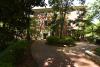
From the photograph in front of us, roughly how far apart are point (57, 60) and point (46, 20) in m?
21.4

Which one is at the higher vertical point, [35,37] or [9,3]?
[9,3]

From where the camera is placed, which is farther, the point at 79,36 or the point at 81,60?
the point at 79,36

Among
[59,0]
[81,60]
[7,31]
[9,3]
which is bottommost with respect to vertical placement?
[81,60]

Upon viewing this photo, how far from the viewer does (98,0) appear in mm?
24719

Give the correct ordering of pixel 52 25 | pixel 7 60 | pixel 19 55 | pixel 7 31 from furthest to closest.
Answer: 1. pixel 52 25
2. pixel 19 55
3. pixel 7 31
4. pixel 7 60

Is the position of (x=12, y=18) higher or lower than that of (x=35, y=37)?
higher

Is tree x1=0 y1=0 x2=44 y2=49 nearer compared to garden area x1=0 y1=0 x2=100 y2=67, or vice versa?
tree x1=0 y1=0 x2=44 y2=49

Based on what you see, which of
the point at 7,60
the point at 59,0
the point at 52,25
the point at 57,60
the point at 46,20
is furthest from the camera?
the point at 46,20

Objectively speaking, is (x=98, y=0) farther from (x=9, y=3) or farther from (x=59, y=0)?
(x=9, y=3)

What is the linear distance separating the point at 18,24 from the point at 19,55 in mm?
2289

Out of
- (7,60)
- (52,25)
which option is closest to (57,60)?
(7,60)

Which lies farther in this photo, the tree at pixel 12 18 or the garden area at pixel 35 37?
the garden area at pixel 35 37

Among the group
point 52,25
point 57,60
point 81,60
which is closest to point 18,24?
point 57,60

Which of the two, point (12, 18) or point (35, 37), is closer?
point (12, 18)
